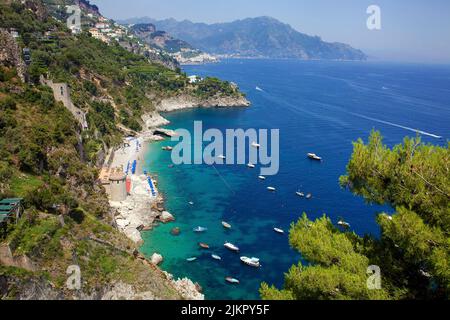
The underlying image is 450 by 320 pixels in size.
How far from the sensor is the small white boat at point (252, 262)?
2689cm

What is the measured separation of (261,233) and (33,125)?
21.3m

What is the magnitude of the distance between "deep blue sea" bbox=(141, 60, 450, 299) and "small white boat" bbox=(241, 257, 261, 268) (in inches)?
14.9

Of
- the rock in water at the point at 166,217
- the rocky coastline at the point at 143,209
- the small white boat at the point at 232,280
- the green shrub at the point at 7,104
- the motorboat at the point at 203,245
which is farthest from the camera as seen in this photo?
the rock in water at the point at 166,217

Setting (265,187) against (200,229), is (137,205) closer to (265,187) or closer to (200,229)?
(200,229)

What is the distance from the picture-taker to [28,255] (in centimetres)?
1817

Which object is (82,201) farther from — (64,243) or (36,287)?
(36,287)

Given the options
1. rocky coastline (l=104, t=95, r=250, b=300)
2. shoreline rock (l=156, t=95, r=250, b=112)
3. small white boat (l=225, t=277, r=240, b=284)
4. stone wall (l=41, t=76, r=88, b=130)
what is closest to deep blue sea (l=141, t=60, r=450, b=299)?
small white boat (l=225, t=277, r=240, b=284)

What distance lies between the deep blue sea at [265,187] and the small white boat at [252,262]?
0.38 m

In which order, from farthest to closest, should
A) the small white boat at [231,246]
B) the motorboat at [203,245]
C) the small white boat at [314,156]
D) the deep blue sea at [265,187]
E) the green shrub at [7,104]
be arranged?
the small white boat at [314,156], the motorboat at [203,245], the small white boat at [231,246], the green shrub at [7,104], the deep blue sea at [265,187]

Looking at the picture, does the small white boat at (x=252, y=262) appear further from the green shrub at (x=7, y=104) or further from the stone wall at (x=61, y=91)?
the stone wall at (x=61, y=91)

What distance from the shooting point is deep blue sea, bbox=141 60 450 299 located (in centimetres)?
2736

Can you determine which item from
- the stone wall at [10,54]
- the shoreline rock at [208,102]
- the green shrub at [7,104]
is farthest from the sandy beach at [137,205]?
the shoreline rock at [208,102]

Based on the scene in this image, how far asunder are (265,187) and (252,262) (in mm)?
15490
